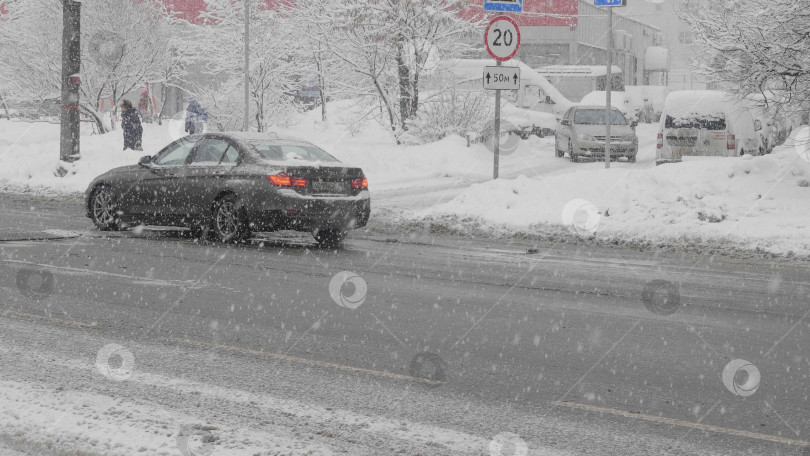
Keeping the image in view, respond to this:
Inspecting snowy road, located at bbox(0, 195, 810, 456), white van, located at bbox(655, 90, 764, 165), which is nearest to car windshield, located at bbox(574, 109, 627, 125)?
white van, located at bbox(655, 90, 764, 165)

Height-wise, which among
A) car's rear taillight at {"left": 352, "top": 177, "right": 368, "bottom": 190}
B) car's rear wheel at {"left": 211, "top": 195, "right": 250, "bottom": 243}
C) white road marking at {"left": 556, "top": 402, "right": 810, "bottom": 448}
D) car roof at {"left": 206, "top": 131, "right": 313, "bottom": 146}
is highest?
car roof at {"left": 206, "top": 131, "right": 313, "bottom": 146}

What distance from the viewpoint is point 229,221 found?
13.3 metres

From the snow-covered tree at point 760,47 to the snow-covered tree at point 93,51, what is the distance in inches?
943

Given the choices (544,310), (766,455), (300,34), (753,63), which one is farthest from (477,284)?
(300,34)

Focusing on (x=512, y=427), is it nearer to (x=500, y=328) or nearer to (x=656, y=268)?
(x=500, y=328)

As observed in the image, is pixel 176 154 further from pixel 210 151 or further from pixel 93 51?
pixel 93 51

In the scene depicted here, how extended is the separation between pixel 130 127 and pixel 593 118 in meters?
12.8

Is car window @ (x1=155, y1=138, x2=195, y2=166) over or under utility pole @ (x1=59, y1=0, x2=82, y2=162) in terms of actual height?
under

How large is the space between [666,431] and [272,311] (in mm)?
3975

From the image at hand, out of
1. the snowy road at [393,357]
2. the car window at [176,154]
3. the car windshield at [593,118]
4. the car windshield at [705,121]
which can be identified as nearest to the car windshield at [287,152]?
the car window at [176,154]

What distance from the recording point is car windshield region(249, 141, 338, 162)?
1320cm

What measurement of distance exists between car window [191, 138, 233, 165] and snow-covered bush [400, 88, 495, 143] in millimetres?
15712

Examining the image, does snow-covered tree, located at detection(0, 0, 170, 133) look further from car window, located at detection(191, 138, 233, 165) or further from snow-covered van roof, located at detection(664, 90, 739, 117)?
car window, located at detection(191, 138, 233, 165)

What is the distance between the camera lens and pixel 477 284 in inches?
392
